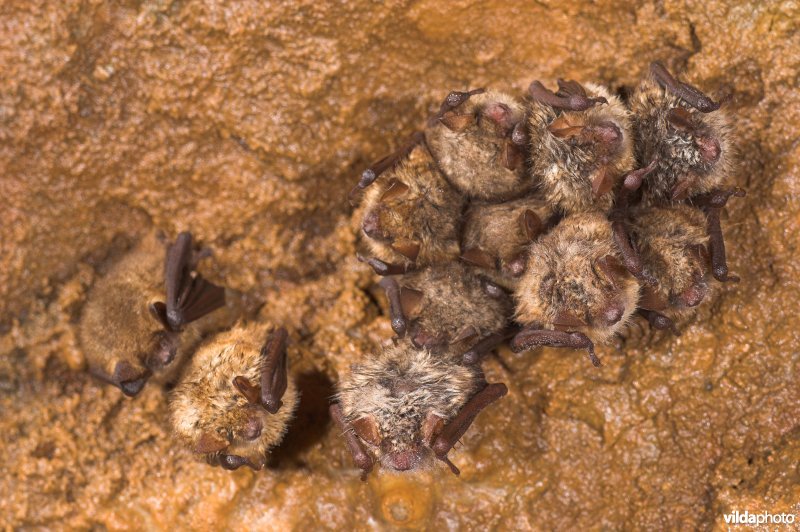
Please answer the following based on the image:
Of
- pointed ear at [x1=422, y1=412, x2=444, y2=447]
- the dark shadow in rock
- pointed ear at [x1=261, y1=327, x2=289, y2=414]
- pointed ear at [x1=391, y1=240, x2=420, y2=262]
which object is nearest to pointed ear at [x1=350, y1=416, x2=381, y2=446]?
pointed ear at [x1=422, y1=412, x2=444, y2=447]

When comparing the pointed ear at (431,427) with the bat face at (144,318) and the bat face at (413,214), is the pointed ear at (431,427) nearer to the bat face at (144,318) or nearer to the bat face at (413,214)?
the bat face at (413,214)

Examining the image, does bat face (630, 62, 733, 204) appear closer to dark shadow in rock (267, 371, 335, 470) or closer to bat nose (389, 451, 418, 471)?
bat nose (389, 451, 418, 471)

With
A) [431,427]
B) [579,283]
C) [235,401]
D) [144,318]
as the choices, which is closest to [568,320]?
[579,283]

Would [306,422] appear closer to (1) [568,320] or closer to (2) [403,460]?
(2) [403,460]

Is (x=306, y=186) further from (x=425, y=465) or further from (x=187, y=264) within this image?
(x=425, y=465)

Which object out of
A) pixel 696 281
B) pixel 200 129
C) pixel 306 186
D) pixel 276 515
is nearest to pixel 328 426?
pixel 276 515

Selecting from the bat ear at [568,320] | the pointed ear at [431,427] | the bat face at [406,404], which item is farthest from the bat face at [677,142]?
the pointed ear at [431,427]
